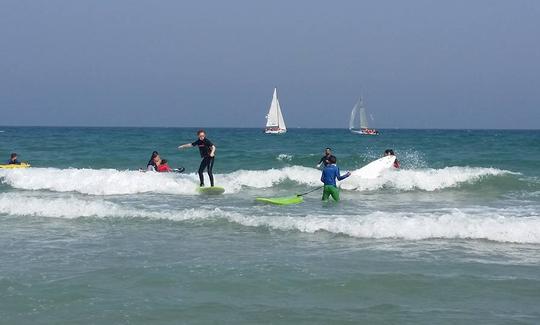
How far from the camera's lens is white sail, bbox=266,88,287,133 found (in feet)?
207

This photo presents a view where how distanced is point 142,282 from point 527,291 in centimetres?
440

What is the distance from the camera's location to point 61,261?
25.8 feet

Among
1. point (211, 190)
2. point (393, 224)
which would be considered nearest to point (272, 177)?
point (211, 190)

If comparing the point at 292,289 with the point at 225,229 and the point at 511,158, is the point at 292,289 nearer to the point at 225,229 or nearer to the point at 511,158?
the point at 225,229

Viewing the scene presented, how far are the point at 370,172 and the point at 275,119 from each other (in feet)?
153

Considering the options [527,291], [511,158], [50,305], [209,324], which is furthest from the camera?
[511,158]

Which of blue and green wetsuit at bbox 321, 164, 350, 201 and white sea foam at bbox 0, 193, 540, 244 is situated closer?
white sea foam at bbox 0, 193, 540, 244

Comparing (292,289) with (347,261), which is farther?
(347,261)

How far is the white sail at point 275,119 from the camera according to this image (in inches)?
2483

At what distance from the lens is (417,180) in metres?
18.5

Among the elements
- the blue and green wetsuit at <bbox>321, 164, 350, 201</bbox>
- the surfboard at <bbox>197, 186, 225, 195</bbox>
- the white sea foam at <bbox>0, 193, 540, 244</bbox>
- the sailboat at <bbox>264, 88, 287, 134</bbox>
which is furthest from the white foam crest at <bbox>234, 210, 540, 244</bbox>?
the sailboat at <bbox>264, 88, 287, 134</bbox>

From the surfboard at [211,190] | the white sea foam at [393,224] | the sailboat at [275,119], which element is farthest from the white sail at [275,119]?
the white sea foam at [393,224]

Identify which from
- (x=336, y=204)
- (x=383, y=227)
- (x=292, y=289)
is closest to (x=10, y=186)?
(x=336, y=204)

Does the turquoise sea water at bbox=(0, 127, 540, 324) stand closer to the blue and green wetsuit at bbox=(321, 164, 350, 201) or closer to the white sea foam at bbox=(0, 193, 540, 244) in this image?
the white sea foam at bbox=(0, 193, 540, 244)
